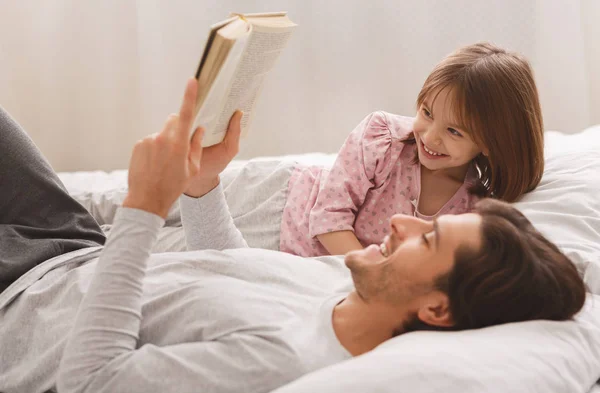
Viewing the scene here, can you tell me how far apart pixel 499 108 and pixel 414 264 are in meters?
0.60

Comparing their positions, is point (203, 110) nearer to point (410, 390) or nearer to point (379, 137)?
point (410, 390)

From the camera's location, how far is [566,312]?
1073mm

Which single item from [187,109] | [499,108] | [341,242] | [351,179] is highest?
[187,109]

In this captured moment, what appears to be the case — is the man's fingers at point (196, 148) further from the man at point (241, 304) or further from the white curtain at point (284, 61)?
the white curtain at point (284, 61)

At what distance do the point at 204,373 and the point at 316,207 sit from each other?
2.58ft

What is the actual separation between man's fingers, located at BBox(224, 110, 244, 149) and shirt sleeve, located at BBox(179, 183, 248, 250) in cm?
13

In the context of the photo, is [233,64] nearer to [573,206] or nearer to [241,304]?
[241,304]

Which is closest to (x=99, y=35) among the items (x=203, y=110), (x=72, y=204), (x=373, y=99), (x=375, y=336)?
(x=373, y=99)

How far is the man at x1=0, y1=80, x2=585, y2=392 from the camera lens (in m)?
0.97

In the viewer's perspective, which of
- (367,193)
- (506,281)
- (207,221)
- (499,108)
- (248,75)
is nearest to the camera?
(506,281)

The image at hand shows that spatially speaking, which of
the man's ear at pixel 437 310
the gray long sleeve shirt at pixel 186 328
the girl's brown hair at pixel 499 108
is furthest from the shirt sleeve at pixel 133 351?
the girl's brown hair at pixel 499 108

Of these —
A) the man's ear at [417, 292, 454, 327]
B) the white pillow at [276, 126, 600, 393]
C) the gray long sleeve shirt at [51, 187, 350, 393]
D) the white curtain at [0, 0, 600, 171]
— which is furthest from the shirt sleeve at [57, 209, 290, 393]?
the white curtain at [0, 0, 600, 171]

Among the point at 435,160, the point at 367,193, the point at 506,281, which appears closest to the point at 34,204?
the point at 367,193

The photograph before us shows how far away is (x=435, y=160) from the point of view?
1579mm
